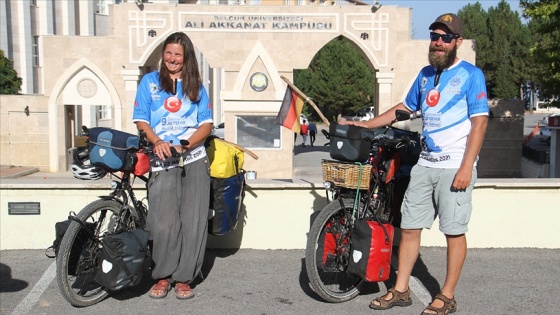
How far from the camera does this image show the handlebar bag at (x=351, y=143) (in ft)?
16.7

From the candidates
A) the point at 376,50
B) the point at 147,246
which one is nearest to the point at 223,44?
the point at 376,50

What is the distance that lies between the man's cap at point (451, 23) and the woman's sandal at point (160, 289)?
8.95ft

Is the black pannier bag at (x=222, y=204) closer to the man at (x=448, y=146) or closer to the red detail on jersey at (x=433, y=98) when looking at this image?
the man at (x=448, y=146)

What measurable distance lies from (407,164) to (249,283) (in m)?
1.61

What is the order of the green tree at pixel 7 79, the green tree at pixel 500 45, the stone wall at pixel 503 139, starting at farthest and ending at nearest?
the green tree at pixel 500 45, the green tree at pixel 7 79, the stone wall at pixel 503 139

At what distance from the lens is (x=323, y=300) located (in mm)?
5250

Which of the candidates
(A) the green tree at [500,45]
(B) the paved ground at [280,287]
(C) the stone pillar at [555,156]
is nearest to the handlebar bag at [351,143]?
(B) the paved ground at [280,287]

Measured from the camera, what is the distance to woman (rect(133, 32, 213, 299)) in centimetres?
523

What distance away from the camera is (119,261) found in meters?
4.90

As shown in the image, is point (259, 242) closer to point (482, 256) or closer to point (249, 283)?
point (249, 283)

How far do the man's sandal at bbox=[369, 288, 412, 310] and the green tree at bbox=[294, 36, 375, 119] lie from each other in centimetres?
5740

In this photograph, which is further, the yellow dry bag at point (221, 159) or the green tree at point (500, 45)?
the green tree at point (500, 45)

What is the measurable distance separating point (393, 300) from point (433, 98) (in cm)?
148

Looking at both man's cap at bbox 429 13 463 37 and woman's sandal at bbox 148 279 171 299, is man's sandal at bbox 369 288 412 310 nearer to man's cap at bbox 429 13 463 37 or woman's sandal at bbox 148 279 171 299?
woman's sandal at bbox 148 279 171 299
